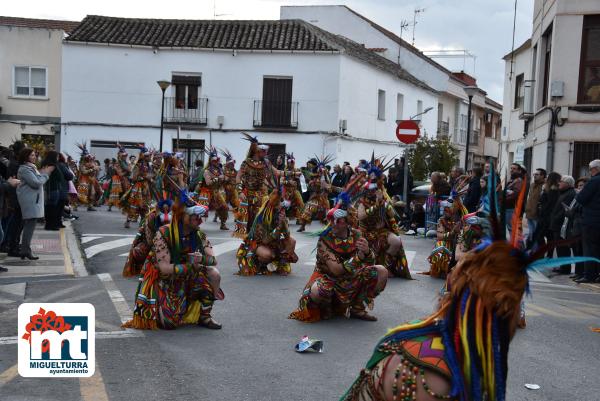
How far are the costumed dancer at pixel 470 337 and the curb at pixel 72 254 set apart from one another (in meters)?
8.48

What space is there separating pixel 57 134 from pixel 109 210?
39.8 ft

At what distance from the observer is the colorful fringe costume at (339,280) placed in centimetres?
757

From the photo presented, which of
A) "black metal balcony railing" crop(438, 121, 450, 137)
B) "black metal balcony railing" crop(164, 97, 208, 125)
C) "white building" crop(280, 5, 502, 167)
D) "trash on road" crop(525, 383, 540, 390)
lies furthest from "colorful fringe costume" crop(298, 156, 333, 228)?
"black metal balcony railing" crop(438, 121, 450, 137)

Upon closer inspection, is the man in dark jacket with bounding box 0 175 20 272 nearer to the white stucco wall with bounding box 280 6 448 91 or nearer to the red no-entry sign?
the red no-entry sign

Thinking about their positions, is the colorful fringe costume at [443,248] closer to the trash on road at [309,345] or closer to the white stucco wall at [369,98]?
the trash on road at [309,345]

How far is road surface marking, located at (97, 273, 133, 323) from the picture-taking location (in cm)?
771

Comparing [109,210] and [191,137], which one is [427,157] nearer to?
[191,137]

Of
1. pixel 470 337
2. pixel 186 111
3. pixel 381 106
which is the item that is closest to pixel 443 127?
pixel 381 106

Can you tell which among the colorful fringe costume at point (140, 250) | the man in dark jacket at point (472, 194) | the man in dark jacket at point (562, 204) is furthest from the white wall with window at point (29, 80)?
the man in dark jacket at point (562, 204)

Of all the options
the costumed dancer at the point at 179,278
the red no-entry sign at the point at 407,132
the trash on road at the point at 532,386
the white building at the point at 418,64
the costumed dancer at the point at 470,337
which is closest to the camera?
the costumed dancer at the point at 470,337

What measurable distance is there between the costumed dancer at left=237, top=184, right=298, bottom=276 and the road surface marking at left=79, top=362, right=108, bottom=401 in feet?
16.8

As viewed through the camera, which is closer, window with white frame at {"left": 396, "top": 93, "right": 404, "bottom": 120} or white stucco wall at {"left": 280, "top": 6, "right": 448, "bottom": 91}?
window with white frame at {"left": 396, "top": 93, "right": 404, "bottom": 120}

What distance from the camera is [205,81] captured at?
103 feet

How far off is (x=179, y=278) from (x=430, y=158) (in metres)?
26.1
